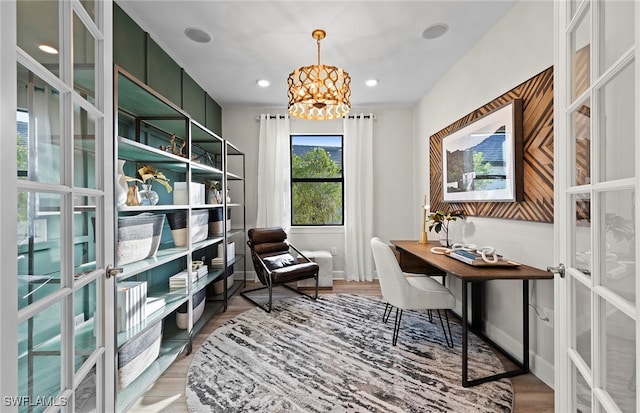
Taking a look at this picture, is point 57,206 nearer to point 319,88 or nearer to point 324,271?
point 319,88

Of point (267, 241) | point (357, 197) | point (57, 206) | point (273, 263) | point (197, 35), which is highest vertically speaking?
point (197, 35)

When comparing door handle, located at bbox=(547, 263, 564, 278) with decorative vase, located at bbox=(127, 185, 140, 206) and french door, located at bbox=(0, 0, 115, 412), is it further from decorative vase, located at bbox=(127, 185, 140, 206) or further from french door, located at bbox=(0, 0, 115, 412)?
decorative vase, located at bbox=(127, 185, 140, 206)

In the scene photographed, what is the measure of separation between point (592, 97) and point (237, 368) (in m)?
2.39

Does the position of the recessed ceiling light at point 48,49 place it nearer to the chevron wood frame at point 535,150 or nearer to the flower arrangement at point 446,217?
the chevron wood frame at point 535,150

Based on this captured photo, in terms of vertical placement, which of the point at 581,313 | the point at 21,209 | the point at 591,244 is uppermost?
the point at 21,209

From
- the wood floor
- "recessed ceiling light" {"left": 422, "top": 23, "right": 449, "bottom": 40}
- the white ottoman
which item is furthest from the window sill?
"recessed ceiling light" {"left": 422, "top": 23, "right": 449, "bottom": 40}

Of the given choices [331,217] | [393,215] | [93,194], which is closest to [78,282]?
[93,194]

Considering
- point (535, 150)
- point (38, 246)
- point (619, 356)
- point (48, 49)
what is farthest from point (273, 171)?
point (619, 356)

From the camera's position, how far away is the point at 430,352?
2.20 m

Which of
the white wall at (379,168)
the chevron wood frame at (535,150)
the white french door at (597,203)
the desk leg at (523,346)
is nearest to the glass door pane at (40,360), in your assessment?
the white french door at (597,203)

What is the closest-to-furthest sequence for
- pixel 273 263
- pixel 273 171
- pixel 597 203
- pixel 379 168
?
1. pixel 597 203
2. pixel 273 263
3. pixel 273 171
4. pixel 379 168

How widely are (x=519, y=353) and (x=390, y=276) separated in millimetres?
1081

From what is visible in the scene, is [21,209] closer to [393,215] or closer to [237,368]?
[237,368]

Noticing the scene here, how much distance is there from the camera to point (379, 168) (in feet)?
14.4
